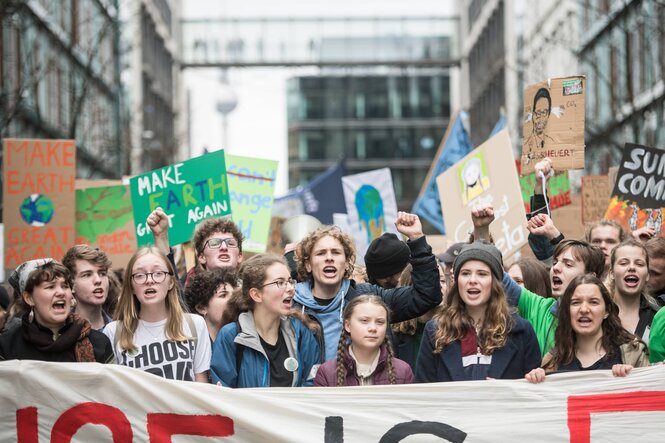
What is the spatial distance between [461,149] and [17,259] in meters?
4.83

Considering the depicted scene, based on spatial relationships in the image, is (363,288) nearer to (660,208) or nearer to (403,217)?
(403,217)

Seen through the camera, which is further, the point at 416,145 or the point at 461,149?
the point at 416,145

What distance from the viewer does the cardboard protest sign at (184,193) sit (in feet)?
30.0

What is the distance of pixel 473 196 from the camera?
944 cm

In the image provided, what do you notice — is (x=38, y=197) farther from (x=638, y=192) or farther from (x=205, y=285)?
(x=638, y=192)

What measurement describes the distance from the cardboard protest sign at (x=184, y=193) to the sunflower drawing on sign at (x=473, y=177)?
1863 mm

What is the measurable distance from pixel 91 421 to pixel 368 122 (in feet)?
211

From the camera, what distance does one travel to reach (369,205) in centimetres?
1202

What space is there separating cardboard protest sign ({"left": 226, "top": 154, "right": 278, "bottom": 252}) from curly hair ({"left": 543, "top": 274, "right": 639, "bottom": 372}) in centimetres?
495

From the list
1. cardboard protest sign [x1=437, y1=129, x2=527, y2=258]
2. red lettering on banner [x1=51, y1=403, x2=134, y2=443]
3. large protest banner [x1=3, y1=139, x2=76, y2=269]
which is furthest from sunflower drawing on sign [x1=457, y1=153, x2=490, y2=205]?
red lettering on banner [x1=51, y1=403, x2=134, y2=443]

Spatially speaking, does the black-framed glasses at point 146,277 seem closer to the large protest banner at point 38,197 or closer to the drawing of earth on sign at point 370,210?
the large protest banner at point 38,197

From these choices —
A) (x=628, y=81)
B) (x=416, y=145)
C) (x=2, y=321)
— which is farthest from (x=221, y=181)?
(x=416, y=145)

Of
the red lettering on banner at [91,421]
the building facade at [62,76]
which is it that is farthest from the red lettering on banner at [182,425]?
the building facade at [62,76]

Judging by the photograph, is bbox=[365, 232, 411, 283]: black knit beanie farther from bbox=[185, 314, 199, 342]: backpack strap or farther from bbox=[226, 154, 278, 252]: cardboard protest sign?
bbox=[226, 154, 278, 252]: cardboard protest sign
